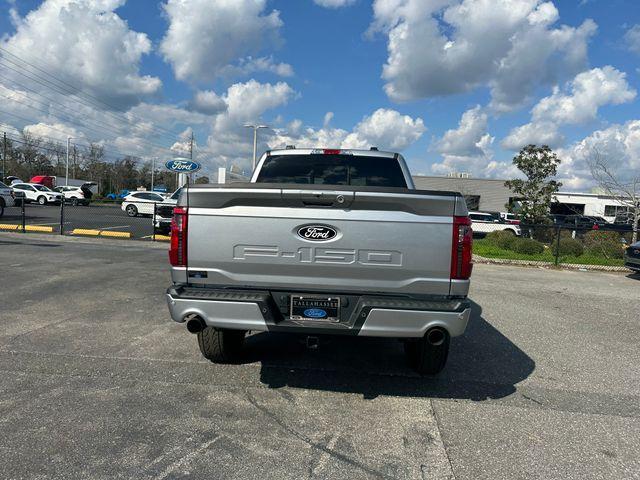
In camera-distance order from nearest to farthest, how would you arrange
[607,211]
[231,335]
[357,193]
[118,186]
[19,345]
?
1. [357,193]
2. [231,335]
3. [19,345]
4. [607,211]
5. [118,186]

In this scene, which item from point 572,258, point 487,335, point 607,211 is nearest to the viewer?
point 487,335

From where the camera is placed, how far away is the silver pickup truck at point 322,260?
10.8 feet

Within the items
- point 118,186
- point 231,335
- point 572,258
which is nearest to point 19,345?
point 231,335

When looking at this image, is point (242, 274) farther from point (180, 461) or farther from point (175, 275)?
point (180, 461)

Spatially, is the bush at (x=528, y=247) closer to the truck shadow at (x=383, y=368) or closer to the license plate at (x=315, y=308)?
the truck shadow at (x=383, y=368)

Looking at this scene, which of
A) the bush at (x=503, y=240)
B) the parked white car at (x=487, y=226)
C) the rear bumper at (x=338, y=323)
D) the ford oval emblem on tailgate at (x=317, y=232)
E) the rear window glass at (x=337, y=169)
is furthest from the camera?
the parked white car at (x=487, y=226)

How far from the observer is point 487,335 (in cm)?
584

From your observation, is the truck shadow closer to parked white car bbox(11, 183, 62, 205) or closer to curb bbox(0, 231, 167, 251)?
curb bbox(0, 231, 167, 251)

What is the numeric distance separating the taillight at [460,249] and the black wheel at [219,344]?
2171 mm

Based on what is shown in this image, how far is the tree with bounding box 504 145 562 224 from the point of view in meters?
24.2

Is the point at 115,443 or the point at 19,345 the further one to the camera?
the point at 19,345

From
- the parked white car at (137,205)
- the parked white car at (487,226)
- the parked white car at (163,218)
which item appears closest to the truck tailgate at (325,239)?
the parked white car at (163,218)

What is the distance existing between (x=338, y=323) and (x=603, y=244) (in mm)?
16570

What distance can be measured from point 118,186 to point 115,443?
88.6 metres
